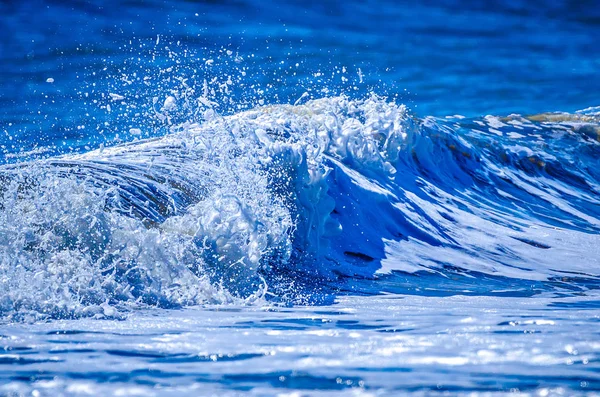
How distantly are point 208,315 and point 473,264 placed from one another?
121 inches

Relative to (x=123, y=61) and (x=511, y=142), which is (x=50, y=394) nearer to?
(x=123, y=61)

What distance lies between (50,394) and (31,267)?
1.77 metres

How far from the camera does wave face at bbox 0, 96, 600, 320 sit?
3.65m

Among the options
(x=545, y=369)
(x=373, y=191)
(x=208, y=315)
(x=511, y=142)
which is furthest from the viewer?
(x=511, y=142)

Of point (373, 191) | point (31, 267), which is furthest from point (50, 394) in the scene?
point (373, 191)

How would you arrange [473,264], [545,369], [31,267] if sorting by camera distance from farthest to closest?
[473,264] < [31,267] < [545,369]

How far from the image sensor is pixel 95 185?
4.59 meters

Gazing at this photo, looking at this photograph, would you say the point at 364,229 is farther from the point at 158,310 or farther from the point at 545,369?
the point at 545,369

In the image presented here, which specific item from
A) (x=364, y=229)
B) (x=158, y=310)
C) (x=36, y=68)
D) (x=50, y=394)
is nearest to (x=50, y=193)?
(x=158, y=310)

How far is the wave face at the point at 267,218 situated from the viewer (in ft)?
12.0

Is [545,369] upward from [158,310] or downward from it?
upward

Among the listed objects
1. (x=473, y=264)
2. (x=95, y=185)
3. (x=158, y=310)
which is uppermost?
(x=95, y=185)

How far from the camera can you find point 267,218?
4789mm

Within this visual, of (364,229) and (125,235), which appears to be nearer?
(125,235)
